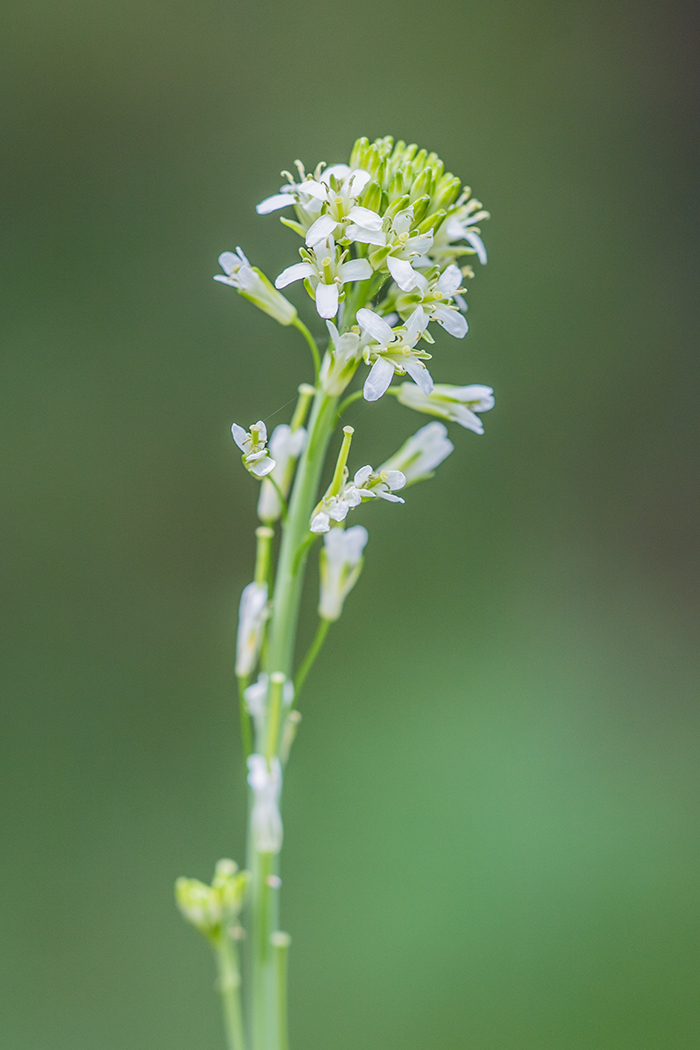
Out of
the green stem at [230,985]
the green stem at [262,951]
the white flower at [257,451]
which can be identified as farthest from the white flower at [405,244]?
the green stem at [230,985]

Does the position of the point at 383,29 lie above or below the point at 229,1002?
above

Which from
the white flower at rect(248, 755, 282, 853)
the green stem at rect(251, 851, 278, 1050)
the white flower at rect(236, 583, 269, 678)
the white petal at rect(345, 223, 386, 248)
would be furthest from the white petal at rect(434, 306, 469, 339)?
the green stem at rect(251, 851, 278, 1050)

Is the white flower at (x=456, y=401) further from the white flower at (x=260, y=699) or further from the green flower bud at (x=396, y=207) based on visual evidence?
the white flower at (x=260, y=699)

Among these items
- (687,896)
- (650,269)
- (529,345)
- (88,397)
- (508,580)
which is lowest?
(687,896)

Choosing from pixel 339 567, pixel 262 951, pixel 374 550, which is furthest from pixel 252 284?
pixel 374 550

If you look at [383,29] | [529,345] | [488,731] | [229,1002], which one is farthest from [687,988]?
[383,29]

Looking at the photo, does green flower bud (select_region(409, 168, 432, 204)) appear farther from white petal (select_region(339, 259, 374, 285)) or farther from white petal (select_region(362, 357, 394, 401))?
white petal (select_region(362, 357, 394, 401))

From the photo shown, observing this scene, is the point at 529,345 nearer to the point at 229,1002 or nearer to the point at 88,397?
the point at 88,397
